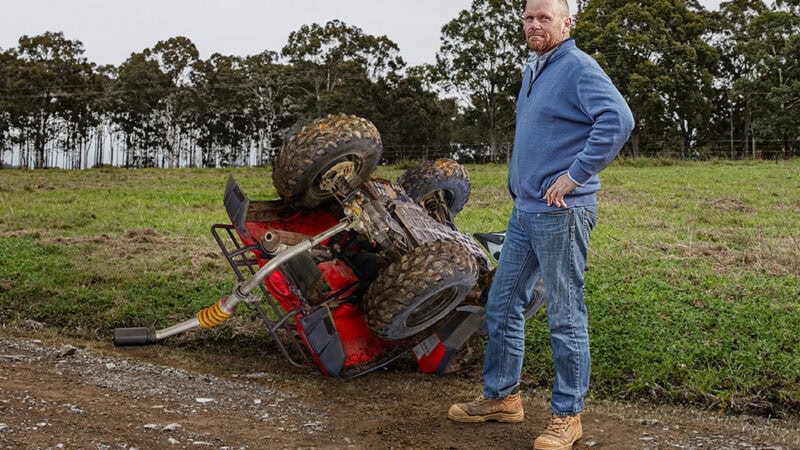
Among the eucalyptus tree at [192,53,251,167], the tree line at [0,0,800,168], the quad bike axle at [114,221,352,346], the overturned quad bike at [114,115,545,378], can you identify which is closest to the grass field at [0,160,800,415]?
the overturned quad bike at [114,115,545,378]

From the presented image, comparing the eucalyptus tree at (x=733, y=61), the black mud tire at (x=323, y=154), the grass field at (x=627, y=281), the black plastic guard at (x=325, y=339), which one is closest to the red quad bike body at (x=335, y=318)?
the black plastic guard at (x=325, y=339)

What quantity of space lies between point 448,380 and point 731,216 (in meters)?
9.41

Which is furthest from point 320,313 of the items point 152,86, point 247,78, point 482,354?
point 152,86

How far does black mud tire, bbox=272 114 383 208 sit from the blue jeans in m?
1.75

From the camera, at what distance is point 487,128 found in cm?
→ 4550

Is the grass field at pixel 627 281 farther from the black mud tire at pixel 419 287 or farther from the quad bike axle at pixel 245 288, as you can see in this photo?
the quad bike axle at pixel 245 288

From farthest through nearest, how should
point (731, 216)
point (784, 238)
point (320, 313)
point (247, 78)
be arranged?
point (247, 78) → point (731, 216) → point (784, 238) → point (320, 313)

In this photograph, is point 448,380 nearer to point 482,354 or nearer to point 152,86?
point 482,354

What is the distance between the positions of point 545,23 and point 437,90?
41293 millimetres

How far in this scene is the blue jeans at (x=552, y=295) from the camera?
464 centimetres

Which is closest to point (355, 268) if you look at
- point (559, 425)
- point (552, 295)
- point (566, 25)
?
point (552, 295)

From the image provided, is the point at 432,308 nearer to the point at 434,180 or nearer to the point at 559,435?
the point at 559,435

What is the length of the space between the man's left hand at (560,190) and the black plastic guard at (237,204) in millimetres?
2369

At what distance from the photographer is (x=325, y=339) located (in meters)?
6.05
